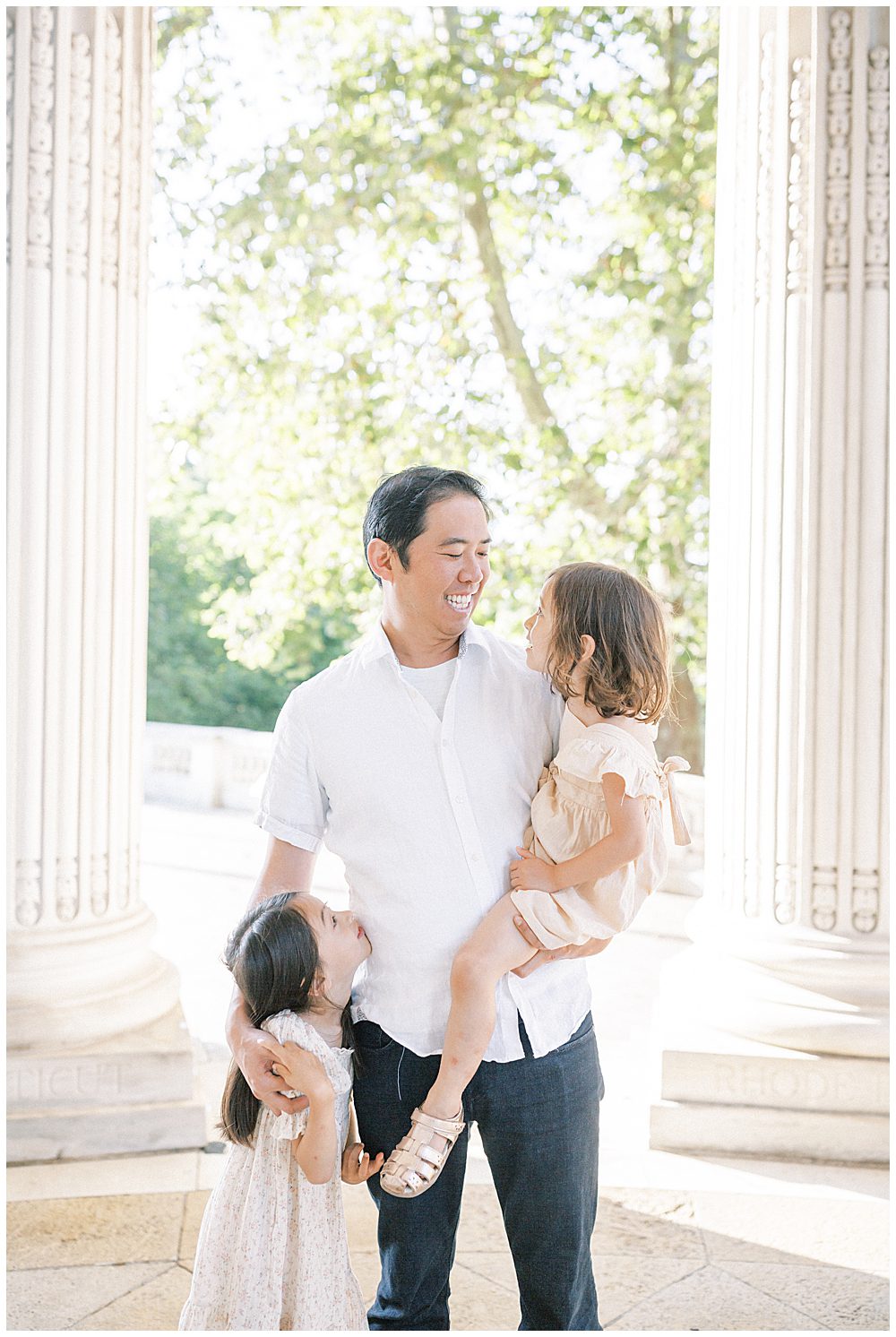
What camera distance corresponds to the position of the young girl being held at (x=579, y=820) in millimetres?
1599

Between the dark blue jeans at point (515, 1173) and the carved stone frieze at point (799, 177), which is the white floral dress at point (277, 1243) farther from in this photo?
the carved stone frieze at point (799, 177)

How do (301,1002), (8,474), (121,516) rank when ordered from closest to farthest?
1. (301,1002)
2. (8,474)
3. (121,516)

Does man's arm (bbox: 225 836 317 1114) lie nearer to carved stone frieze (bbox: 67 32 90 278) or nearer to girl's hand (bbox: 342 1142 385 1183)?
girl's hand (bbox: 342 1142 385 1183)

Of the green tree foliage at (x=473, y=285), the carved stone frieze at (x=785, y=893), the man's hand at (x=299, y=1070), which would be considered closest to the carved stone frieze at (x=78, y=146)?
the man's hand at (x=299, y=1070)

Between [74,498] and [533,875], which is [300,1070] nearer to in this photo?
[533,875]

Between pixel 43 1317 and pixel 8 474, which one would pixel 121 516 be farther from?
pixel 43 1317

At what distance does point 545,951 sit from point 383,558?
624mm

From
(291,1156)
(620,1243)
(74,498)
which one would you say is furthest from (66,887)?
(620,1243)

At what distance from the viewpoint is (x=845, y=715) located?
3033 millimetres

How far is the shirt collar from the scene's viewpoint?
1.75 metres

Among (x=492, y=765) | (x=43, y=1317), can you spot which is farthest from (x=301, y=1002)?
(x=43, y=1317)

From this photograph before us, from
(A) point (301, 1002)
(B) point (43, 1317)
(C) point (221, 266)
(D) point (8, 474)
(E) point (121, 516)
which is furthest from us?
(C) point (221, 266)

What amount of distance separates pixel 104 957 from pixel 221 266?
19.0ft

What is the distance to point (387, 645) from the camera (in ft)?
5.77
